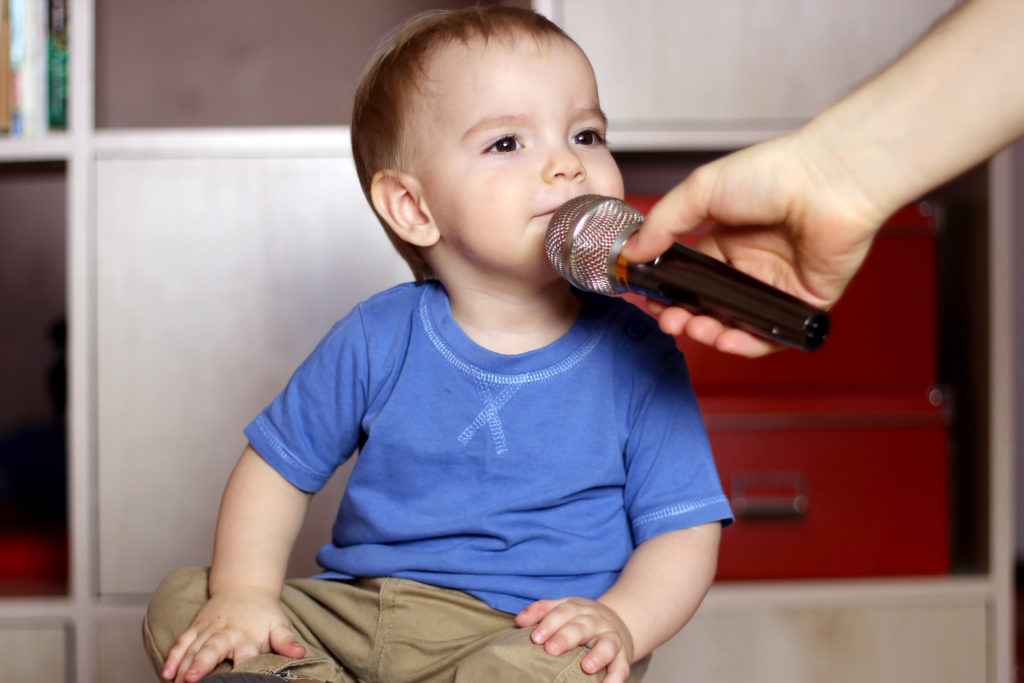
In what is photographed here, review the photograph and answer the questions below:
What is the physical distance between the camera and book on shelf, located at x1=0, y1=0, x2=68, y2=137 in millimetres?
1471

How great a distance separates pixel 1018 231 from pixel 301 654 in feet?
6.70

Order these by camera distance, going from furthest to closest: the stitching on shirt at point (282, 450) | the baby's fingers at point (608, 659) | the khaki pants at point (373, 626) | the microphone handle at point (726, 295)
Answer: the stitching on shirt at point (282, 450), the khaki pants at point (373, 626), the baby's fingers at point (608, 659), the microphone handle at point (726, 295)

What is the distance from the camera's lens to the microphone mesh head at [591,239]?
0.74 meters

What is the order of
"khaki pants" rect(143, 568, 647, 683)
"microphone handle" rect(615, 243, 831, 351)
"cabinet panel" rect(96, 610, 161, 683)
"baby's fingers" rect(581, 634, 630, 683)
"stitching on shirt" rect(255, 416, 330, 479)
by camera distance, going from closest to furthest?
"microphone handle" rect(615, 243, 831, 351) → "baby's fingers" rect(581, 634, 630, 683) → "khaki pants" rect(143, 568, 647, 683) → "stitching on shirt" rect(255, 416, 330, 479) → "cabinet panel" rect(96, 610, 161, 683)

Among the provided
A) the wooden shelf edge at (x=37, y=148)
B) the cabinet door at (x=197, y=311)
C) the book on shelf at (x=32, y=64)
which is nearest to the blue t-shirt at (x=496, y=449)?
the cabinet door at (x=197, y=311)

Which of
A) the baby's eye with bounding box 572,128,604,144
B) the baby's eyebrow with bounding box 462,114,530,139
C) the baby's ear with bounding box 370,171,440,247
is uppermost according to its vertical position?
the baby's eyebrow with bounding box 462,114,530,139

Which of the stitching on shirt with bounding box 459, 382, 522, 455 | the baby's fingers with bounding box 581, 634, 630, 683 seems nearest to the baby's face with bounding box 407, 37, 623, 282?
the stitching on shirt with bounding box 459, 382, 522, 455

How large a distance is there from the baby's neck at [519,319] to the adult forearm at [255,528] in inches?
9.1

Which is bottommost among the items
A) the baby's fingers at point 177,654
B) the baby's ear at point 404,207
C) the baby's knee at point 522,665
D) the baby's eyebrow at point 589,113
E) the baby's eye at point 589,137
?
the baby's fingers at point 177,654

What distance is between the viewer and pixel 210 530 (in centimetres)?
147

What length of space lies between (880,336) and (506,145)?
32.4 inches

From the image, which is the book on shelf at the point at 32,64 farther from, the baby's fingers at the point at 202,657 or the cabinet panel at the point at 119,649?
the baby's fingers at the point at 202,657

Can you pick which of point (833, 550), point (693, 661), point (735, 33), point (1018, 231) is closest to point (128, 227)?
point (735, 33)

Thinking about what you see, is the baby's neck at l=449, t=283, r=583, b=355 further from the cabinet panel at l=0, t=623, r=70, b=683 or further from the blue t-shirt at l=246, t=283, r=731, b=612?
the cabinet panel at l=0, t=623, r=70, b=683
